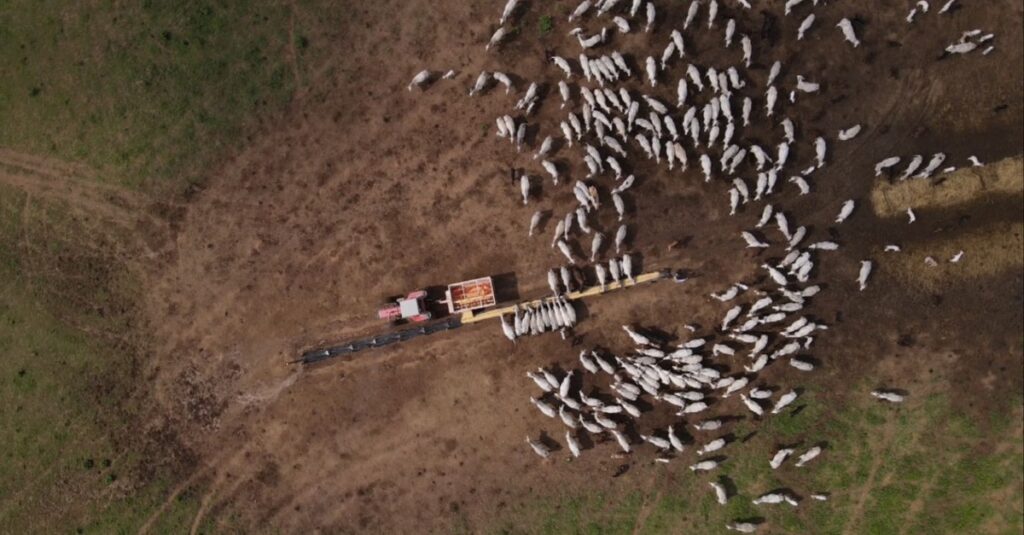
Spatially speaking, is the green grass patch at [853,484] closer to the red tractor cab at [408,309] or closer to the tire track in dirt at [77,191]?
the red tractor cab at [408,309]

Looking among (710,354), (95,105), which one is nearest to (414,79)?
(95,105)

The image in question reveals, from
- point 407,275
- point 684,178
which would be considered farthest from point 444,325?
point 684,178

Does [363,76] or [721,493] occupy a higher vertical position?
[363,76]

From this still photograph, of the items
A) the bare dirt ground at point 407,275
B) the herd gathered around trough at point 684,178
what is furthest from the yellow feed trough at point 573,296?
the bare dirt ground at point 407,275

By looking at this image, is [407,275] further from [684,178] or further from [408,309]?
[684,178]

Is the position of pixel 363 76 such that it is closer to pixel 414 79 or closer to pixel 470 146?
pixel 414 79

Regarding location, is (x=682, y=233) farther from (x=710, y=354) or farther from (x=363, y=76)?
(x=363, y=76)

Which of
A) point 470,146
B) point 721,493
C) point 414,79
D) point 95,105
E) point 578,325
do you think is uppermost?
point 95,105
